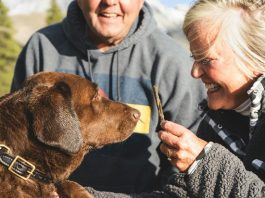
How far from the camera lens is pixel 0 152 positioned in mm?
3373

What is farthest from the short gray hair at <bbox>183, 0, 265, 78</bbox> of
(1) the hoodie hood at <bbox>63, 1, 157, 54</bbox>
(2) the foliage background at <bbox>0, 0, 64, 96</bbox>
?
(2) the foliage background at <bbox>0, 0, 64, 96</bbox>

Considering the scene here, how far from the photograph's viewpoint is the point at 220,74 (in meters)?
3.65

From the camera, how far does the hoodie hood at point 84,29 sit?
17.0 feet

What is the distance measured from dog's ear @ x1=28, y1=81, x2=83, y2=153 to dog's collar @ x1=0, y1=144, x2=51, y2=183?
217 millimetres

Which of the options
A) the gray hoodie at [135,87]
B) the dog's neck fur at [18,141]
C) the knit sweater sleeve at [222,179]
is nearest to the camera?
the knit sweater sleeve at [222,179]

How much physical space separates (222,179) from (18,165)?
1301 mm

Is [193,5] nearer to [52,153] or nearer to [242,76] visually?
[242,76]

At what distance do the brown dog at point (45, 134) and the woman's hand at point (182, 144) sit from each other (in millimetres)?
583

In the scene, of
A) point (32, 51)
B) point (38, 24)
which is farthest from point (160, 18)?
point (32, 51)

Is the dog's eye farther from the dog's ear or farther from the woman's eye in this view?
the woman's eye

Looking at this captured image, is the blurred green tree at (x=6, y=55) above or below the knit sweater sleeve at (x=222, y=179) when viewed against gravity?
below

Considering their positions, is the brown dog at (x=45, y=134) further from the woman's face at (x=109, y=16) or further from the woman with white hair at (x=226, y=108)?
the woman's face at (x=109, y=16)

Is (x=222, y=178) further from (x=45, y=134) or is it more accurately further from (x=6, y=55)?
(x=6, y=55)

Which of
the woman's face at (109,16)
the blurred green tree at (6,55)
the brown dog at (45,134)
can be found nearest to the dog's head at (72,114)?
the brown dog at (45,134)
